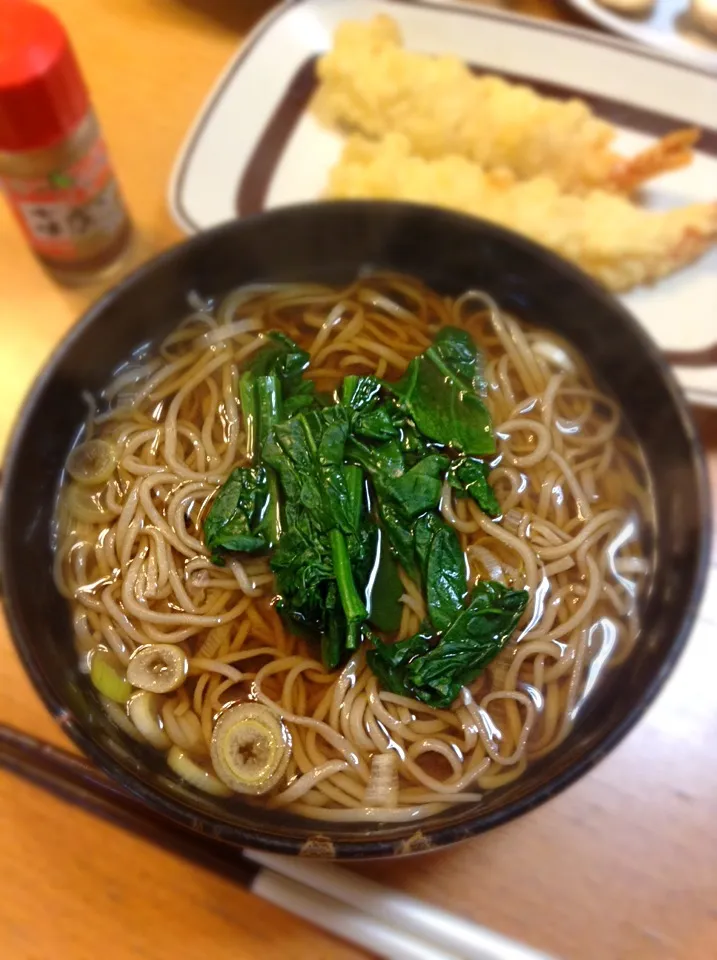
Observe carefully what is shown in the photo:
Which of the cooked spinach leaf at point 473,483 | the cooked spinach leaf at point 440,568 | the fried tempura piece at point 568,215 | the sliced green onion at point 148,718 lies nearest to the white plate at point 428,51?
the fried tempura piece at point 568,215

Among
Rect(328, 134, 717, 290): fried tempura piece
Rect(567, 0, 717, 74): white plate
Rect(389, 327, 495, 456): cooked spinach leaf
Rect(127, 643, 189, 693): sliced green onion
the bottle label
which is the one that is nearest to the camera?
Rect(127, 643, 189, 693): sliced green onion

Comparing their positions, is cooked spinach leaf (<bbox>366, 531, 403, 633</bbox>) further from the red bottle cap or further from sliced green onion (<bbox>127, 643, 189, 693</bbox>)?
the red bottle cap

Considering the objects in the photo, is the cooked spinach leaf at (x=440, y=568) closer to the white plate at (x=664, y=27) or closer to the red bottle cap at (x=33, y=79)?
the red bottle cap at (x=33, y=79)

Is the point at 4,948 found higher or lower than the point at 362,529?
lower

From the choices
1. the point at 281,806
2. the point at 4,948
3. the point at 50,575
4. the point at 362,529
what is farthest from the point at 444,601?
the point at 4,948

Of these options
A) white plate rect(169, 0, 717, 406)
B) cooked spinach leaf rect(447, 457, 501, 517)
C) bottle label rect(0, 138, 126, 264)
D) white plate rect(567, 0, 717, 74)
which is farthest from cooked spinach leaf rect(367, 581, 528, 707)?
white plate rect(567, 0, 717, 74)

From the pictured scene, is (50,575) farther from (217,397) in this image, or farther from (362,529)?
(362,529)
